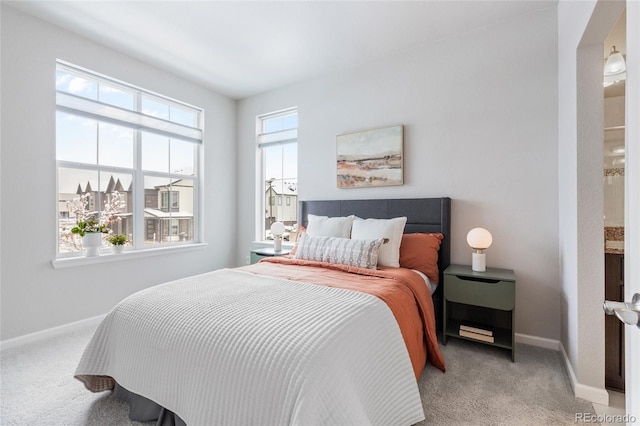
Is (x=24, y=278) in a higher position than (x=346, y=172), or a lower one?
lower

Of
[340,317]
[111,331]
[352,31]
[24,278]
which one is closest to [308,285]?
[340,317]

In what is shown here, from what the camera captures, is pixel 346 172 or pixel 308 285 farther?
pixel 346 172

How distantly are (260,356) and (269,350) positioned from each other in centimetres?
4

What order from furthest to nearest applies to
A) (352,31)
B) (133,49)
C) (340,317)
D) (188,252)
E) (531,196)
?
1. (188,252)
2. (133,49)
3. (352,31)
4. (531,196)
5. (340,317)

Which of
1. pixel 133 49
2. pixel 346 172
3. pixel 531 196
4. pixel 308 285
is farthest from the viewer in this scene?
pixel 346 172

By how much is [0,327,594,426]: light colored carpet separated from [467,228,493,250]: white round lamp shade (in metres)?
0.83

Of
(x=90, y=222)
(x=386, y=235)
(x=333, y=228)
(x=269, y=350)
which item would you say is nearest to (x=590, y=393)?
(x=386, y=235)

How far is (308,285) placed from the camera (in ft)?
6.38

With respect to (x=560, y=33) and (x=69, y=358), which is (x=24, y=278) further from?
(x=560, y=33)

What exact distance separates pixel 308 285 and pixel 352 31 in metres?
2.36

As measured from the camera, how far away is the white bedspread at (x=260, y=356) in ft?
3.61

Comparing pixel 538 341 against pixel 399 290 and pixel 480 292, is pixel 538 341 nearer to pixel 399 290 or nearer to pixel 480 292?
pixel 480 292

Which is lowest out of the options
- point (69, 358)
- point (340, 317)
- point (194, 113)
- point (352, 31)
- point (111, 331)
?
point (69, 358)

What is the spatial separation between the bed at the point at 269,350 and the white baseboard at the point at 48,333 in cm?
137
